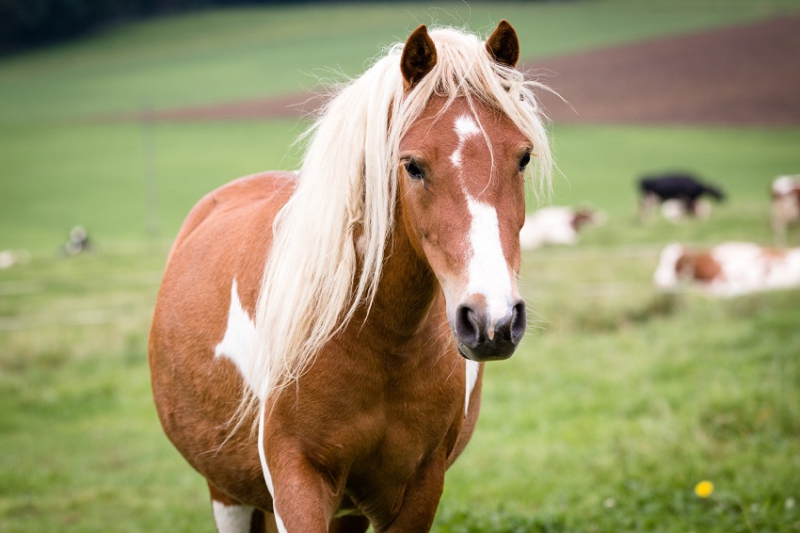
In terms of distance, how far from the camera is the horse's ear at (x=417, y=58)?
229 cm

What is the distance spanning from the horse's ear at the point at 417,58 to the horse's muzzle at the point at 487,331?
0.74m

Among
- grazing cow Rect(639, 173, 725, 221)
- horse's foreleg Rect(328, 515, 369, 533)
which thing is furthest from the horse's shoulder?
grazing cow Rect(639, 173, 725, 221)

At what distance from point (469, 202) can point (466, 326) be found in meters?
0.34

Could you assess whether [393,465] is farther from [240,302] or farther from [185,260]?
[185,260]

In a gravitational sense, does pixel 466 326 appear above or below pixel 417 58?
below

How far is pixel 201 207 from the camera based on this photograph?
13.9 feet

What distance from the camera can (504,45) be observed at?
2.47 metres

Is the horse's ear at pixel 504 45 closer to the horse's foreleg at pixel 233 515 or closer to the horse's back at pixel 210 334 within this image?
the horse's back at pixel 210 334

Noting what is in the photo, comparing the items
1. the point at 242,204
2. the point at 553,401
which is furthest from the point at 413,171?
the point at 553,401

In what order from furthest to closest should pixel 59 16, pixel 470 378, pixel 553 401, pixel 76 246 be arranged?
pixel 59 16, pixel 76 246, pixel 553 401, pixel 470 378

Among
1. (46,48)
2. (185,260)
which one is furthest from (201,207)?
(46,48)

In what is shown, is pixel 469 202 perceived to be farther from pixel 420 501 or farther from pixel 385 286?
pixel 420 501

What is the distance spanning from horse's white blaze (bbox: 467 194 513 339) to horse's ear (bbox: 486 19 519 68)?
572 mm

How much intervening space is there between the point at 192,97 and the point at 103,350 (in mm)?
36674
